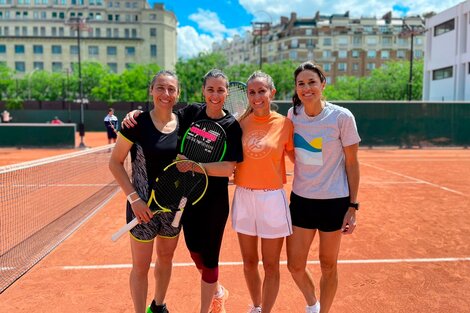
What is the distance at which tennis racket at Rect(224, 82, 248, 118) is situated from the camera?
4.44 metres

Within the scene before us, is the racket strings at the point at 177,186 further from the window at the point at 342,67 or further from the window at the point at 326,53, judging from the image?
the window at the point at 326,53

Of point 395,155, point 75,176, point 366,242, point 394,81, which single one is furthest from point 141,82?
point 366,242

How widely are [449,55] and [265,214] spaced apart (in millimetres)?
→ 38250

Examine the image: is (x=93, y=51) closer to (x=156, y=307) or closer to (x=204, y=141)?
(x=156, y=307)

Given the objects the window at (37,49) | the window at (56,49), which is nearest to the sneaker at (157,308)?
the window at (56,49)

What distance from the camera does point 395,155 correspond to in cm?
1984

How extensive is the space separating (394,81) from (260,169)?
5482 cm

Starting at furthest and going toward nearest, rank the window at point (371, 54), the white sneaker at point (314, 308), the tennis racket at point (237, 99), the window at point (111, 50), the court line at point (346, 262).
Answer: the window at point (371, 54) → the window at point (111, 50) → the court line at point (346, 262) → the tennis racket at point (237, 99) → the white sneaker at point (314, 308)

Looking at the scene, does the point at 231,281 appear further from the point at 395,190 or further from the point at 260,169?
the point at 395,190

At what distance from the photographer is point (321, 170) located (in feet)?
10.8

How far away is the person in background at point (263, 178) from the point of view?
3266 millimetres

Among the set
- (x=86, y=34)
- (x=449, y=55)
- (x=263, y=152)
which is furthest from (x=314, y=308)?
(x=86, y=34)

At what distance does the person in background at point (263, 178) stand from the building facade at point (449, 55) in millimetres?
34598

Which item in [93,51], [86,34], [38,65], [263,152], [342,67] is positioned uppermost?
[86,34]
